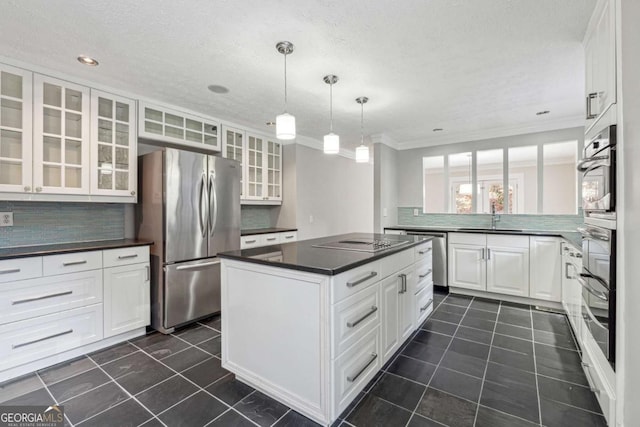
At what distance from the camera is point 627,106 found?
1249 millimetres

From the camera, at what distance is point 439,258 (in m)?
4.02

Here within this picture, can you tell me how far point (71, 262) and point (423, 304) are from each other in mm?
3089

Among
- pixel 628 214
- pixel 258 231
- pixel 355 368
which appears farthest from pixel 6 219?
pixel 628 214

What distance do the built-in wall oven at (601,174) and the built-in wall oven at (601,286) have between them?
12 cm

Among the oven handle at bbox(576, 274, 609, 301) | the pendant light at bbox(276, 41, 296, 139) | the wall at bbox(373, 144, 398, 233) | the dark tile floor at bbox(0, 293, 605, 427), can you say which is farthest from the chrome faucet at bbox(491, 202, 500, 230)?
the pendant light at bbox(276, 41, 296, 139)

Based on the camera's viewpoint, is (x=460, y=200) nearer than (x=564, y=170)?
No

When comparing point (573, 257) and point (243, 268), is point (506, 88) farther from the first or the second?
point (243, 268)

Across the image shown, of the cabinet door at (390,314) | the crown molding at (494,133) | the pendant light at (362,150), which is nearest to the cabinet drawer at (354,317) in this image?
the cabinet door at (390,314)

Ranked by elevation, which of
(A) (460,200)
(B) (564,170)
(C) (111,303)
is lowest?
(C) (111,303)

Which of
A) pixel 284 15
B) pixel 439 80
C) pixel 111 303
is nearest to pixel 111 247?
pixel 111 303

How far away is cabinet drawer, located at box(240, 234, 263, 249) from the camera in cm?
361

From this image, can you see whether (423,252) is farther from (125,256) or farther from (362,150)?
(125,256)

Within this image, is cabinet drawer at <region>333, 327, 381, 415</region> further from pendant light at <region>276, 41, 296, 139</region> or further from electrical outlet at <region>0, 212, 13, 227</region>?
electrical outlet at <region>0, 212, 13, 227</region>

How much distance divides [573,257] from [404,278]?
5.27 ft
